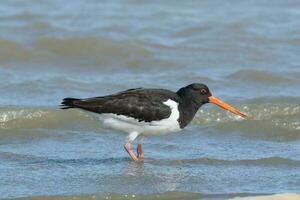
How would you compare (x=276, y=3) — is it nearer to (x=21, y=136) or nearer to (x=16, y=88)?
(x=16, y=88)

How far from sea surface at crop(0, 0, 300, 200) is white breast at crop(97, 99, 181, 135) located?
1.21ft

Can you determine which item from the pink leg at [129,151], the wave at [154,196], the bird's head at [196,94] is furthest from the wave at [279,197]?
the bird's head at [196,94]

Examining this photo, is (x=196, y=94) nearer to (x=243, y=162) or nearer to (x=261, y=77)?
(x=243, y=162)

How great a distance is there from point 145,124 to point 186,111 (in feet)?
1.79

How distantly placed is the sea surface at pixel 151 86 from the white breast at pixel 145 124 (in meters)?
0.37

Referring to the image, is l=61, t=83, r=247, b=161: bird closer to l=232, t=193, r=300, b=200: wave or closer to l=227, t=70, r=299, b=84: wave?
l=232, t=193, r=300, b=200: wave

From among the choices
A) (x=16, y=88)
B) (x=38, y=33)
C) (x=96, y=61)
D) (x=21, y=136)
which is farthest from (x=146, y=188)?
(x=38, y=33)

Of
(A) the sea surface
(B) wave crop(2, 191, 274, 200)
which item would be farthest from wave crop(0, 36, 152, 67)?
(B) wave crop(2, 191, 274, 200)

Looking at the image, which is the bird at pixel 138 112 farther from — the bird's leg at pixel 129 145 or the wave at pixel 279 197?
the wave at pixel 279 197

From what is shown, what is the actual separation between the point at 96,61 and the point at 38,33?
2089 millimetres

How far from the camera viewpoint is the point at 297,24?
17422mm

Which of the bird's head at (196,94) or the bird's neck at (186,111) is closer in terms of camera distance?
the bird's neck at (186,111)

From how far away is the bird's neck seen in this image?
31.6 ft

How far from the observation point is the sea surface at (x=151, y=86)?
865cm
